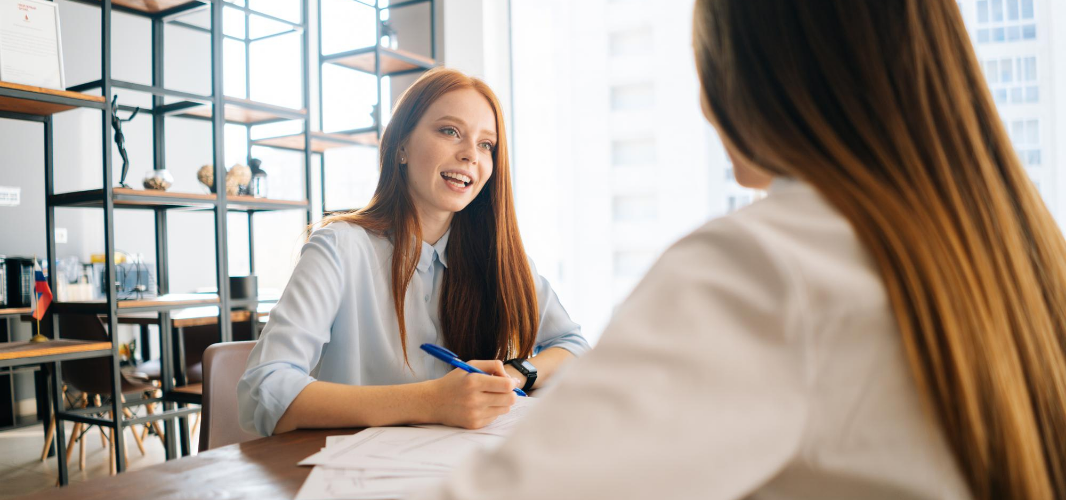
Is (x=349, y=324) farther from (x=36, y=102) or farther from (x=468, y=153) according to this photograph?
(x=36, y=102)

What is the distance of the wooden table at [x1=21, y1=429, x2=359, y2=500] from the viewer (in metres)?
0.76

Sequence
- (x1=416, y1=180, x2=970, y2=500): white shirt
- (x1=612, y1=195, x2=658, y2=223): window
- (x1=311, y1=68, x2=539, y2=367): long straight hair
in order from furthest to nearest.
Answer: (x1=612, y1=195, x2=658, y2=223): window, (x1=311, y1=68, x2=539, y2=367): long straight hair, (x1=416, y1=180, x2=970, y2=500): white shirt

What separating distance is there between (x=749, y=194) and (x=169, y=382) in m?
2.70

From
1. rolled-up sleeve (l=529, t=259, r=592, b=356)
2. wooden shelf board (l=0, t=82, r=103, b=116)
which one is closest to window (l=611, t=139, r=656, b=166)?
rolled-up sleeve (l=529, t=259, r=592, b=356)

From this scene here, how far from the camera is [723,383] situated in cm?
36

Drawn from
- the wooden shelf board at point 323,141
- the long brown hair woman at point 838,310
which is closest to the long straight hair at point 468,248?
the long brown hair woman at point 838,310

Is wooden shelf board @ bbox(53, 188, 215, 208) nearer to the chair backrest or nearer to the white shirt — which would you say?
the chair backrest

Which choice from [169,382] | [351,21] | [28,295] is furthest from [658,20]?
[28,295]

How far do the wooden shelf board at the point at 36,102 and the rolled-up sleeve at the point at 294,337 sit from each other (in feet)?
5.49

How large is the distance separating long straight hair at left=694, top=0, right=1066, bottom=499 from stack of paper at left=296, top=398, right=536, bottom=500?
1.53ft

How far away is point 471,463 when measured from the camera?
0.39 m

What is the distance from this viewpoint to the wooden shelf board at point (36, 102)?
2.38 m

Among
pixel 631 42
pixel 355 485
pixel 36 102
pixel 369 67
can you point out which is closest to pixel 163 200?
pixel 36 102

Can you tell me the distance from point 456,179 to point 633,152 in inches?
70.8
